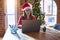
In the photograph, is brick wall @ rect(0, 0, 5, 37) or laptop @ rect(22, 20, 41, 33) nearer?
laptop @ rect(22, 20, 41, 33)

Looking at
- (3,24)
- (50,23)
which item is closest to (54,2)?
(50,23)

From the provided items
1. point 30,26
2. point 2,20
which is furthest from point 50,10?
point 30,26

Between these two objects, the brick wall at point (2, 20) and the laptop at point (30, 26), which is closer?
the laptop at point (30, 26)

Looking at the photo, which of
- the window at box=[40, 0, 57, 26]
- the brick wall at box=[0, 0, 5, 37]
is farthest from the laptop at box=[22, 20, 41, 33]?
the window at box=[40, 0, 57, 26]

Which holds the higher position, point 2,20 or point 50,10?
point 50,10

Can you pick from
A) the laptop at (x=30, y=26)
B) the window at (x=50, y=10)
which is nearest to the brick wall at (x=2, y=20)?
the window at (x=50, y=10)

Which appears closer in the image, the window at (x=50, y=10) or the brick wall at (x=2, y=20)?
the brick wall at (x=2, y=20)

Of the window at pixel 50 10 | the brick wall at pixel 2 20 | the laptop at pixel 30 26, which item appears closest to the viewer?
the laptop at pixel 30 26

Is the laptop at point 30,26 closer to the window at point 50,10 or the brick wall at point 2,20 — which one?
the brick wall at point 2,20

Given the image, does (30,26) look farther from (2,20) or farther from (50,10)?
(50,10)

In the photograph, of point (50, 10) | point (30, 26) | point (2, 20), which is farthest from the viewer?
point (50, 10)

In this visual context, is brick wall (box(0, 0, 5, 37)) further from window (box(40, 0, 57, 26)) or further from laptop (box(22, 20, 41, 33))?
laptop (box(22, 20, 41, 33))

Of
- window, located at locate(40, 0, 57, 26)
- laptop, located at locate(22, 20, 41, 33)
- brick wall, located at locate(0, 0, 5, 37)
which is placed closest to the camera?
laptop, located at locate(22, 20, 41, 33)

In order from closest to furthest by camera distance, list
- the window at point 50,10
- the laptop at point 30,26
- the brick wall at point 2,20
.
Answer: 1. the laptop at point 30,26
2. the brick wall at point 2,20
3. the window at point 50,10
